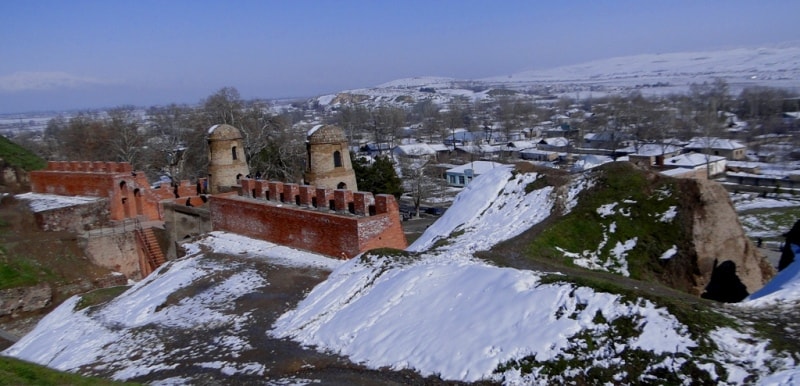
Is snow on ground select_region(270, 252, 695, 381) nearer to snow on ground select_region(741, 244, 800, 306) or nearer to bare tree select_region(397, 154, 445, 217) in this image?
snow on ground select_region(741, 244, 800, 306)

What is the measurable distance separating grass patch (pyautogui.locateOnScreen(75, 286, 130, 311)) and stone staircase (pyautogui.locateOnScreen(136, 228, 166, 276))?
11.7 ft

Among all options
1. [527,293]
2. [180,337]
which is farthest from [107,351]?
[527,293]

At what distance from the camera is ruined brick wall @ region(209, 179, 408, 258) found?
13422 millimetres

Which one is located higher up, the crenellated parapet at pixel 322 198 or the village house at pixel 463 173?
the crenellated parapet at pixel 322 198

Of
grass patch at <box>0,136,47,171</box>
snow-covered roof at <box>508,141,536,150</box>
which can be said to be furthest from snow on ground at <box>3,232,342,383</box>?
snow-covered roof at <box>508,141,536,150</box>

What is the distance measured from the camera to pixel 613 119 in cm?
7825

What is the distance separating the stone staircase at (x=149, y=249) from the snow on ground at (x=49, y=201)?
12.9 feet

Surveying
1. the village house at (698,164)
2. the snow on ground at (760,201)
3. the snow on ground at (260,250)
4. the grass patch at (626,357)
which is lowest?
the snow on ground at (760,201)

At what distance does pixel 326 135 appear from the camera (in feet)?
57.9

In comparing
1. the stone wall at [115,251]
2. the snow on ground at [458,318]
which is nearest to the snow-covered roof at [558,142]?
the stone wall at [115,251]

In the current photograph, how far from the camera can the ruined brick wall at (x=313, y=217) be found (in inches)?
528

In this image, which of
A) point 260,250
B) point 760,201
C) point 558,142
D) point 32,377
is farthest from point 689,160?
point 32,377

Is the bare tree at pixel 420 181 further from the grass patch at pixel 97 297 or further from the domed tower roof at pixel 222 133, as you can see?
the grass patch at pixel 97 297

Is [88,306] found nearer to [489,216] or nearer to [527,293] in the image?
[489,216]
